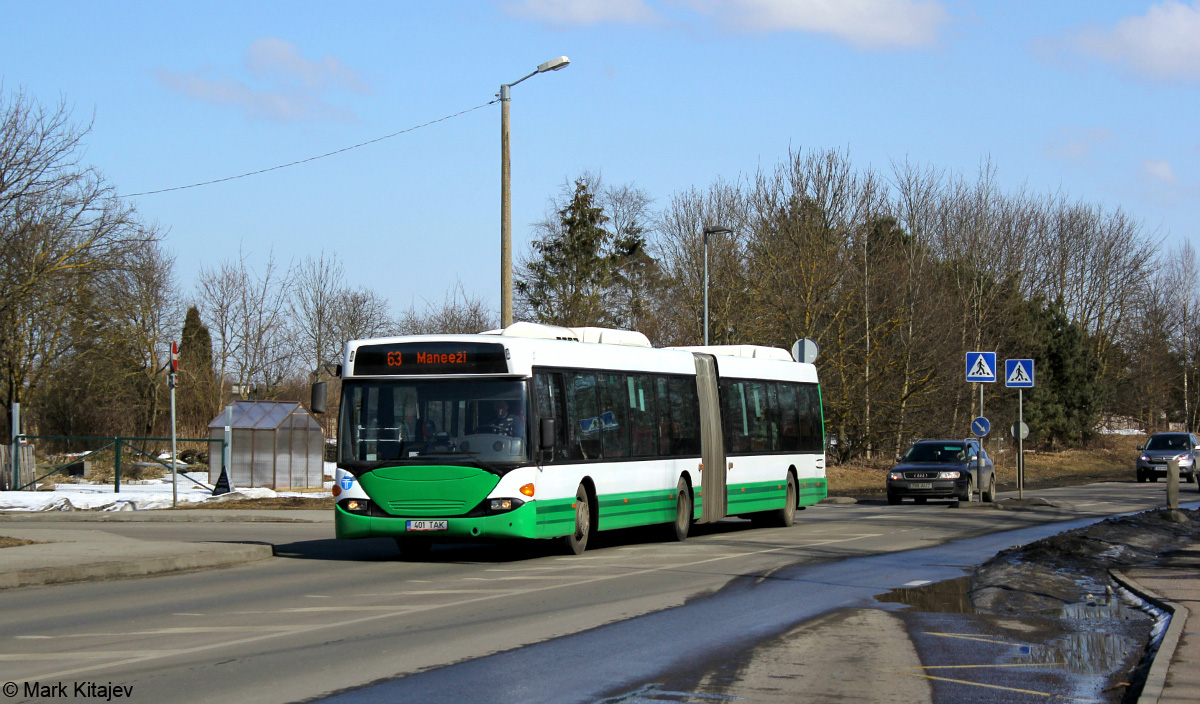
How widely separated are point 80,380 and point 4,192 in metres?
19.7

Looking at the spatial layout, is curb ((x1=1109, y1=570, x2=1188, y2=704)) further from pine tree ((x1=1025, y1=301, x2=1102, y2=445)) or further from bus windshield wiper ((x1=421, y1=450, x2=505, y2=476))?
pine tree ((x1=1025, y1=301, x2=1102, y2=445))

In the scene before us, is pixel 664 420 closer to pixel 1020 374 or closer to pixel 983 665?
pixel 983 665

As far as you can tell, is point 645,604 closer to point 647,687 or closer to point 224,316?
point 647,687

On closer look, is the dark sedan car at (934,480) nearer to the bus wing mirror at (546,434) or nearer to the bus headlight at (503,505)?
the bus wing mirror at (546,434)

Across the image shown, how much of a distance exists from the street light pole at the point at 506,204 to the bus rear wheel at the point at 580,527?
661 cm

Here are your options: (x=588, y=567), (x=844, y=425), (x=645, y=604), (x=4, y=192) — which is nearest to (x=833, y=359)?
(x=844, y=425)

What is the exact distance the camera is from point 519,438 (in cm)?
1552

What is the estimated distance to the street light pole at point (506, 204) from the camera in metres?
23.1

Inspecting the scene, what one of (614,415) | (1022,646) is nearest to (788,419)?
(614,415)

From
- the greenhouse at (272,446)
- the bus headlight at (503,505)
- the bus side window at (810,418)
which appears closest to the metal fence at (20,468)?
the greenhouse at (272,446)

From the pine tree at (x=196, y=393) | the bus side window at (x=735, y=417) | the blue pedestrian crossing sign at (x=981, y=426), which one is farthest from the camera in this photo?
the pine tree at (x=196, y=393)

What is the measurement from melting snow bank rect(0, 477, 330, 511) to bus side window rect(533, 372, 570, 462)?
13.9 meters

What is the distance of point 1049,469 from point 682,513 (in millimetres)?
39981

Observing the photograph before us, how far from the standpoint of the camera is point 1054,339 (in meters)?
62.8
